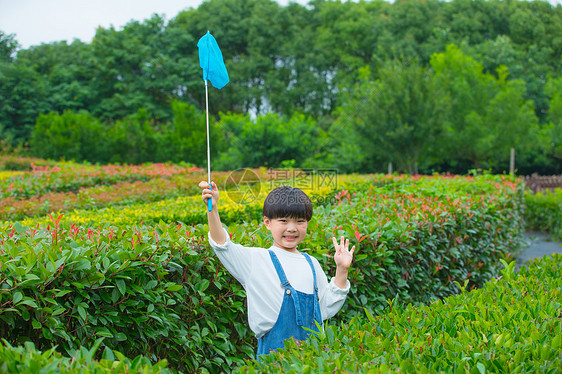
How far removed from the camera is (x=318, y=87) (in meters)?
36.2

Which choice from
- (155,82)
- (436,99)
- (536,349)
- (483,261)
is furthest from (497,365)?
(155,82)

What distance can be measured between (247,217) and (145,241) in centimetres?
346

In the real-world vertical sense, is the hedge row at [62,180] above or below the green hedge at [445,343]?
above

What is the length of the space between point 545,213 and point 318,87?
26.9 m

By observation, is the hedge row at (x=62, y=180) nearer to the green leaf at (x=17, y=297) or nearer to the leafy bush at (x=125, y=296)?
the leafy bush at (x=125, y=296)

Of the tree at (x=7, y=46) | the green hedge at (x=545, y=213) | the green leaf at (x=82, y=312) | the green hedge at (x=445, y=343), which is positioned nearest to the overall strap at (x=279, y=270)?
the green hedge at (x=445, y=343)

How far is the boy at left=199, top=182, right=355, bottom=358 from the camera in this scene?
7.67 ft

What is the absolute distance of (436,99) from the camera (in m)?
19.4

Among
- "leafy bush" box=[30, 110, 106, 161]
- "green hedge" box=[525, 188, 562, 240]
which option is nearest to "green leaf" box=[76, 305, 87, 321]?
"green hedge" box=[525, 188, 562, 240]

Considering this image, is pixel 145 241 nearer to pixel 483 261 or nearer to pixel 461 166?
pixel 483 261

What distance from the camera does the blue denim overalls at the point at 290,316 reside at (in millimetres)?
2338

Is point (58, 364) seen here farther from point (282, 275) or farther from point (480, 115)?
point (480, 115)

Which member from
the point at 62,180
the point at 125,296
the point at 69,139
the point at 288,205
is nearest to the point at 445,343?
the point at 288,205

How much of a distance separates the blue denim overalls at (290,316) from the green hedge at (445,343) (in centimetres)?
19
